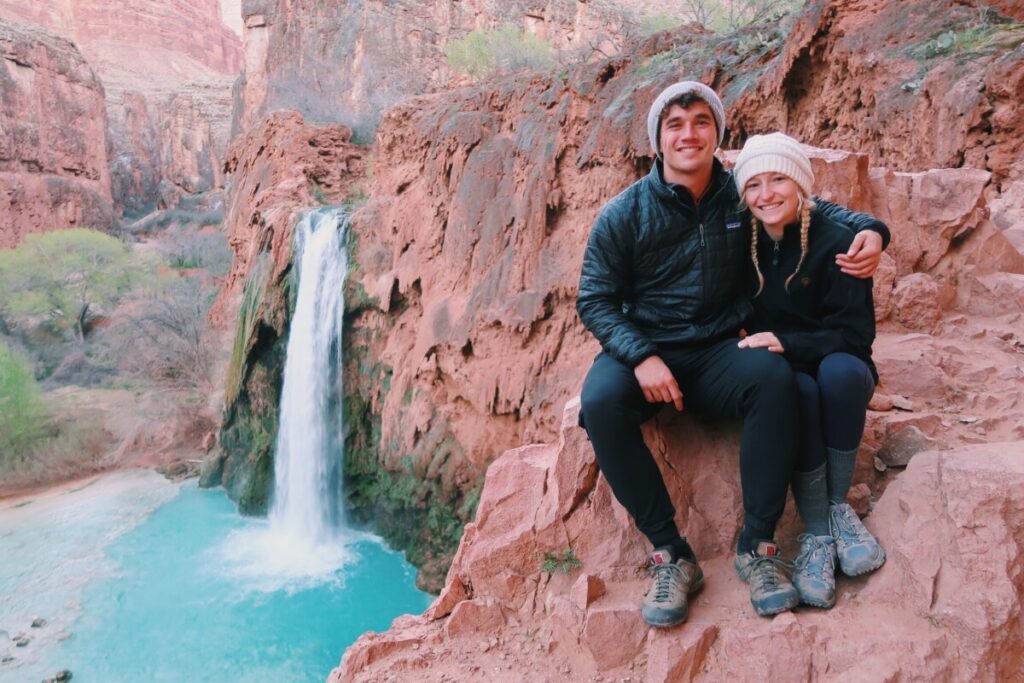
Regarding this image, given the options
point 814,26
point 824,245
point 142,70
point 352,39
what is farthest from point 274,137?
point 142,70

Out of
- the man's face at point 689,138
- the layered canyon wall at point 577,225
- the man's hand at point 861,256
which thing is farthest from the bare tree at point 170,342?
the man's hand at point 861,256

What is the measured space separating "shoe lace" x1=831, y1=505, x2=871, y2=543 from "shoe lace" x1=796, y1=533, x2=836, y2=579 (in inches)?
3.5

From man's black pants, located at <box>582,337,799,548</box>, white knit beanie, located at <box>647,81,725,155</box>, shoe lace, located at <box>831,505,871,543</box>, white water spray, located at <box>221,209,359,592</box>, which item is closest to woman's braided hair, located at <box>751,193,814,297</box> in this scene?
man's black pants, located at <box>582,337,799,548</box>

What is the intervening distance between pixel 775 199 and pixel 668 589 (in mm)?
1359

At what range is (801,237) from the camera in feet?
6.84

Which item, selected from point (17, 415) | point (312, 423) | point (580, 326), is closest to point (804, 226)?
point (580, 326)

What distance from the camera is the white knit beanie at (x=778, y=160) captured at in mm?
2045

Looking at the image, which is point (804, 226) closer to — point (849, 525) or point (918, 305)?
point (849, 525)

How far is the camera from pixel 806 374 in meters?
2.04

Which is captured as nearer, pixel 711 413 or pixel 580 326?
pixel 711 413

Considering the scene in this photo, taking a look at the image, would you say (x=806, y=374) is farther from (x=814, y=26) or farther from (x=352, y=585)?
(x=352, y=585)

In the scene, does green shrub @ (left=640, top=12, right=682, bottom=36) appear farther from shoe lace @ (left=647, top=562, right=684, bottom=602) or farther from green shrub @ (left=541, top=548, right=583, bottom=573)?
shoe lace @ (left=647, top=562, right=684, bottom=602)

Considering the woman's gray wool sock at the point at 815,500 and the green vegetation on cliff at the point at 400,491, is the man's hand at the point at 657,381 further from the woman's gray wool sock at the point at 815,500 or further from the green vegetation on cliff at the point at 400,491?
the green vegetation on cliff at the point at 400,491

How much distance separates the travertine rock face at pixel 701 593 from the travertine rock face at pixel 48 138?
26.7 m
